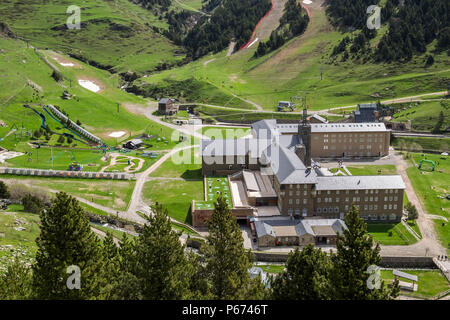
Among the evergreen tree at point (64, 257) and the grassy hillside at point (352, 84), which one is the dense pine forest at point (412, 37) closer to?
the grassy hillside at point (352, 84)

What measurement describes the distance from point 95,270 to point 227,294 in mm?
11847

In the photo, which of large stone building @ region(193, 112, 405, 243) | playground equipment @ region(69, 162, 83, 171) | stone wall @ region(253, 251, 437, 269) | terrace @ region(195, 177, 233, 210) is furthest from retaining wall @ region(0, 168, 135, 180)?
stone wall @ region(253, 251, 437, 269)

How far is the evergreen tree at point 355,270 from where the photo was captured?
111 ft

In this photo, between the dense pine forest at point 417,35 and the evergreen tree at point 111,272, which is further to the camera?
the dense pine forest at point 417,35

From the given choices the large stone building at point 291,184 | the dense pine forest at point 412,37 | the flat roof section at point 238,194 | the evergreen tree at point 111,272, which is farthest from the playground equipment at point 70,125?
the dense pine forest at point 412,37

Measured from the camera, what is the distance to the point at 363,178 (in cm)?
8744

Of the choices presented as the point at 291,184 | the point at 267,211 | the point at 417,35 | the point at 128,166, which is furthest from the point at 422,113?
the point at 128,166

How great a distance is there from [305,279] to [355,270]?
16.8 feet

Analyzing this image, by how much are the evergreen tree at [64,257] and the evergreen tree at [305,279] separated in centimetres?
1630

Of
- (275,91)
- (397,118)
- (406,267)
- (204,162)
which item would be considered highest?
(275,91)

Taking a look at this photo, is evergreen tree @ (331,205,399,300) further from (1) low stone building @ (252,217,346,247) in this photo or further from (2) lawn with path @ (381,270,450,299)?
(1) low stone building @ (252,217,346,247)

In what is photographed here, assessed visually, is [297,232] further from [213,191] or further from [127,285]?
[127,285]
